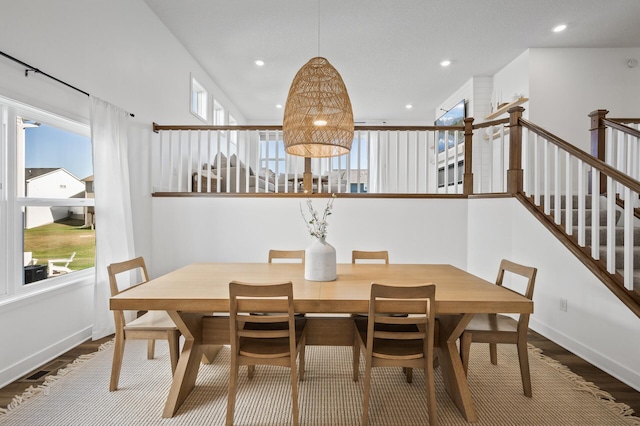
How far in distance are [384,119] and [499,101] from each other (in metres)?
3.43

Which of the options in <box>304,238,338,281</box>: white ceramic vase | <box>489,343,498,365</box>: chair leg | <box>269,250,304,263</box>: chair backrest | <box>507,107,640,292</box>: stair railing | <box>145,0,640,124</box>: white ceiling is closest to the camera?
<box>304,238,338,281</box>: white ceramic vase

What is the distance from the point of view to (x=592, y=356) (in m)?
2.48

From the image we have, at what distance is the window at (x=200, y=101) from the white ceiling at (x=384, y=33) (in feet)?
1.15

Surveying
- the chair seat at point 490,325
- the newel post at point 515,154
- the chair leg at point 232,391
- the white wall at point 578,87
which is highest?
the white wall at point 578,87

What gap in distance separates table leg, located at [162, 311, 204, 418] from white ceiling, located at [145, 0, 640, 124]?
11.2ft

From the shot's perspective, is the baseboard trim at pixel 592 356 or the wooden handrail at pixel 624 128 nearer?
the baseboard trim at pixel 592 356

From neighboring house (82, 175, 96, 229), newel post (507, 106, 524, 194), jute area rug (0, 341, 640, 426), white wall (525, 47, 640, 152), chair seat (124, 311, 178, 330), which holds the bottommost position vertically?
jute area rug (0, 341, 640, 426)

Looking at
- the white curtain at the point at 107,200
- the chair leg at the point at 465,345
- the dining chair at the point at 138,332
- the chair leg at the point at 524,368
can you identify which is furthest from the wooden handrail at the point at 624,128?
the white curtain at the point at 107,200

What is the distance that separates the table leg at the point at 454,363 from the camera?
71.7 inches

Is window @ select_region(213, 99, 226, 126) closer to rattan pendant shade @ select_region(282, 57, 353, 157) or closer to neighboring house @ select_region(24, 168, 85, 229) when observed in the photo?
neighboring house @ select_region(24, 168, 85, 229)

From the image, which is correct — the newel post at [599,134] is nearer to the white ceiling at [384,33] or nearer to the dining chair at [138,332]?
the white ceiling at [384,33]

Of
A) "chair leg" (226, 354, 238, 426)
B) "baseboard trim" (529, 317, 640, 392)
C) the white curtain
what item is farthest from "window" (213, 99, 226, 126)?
"baseboard trim" (529, 317, 640, 392)

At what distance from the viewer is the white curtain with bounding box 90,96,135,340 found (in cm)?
285

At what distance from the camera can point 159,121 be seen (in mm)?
4082
